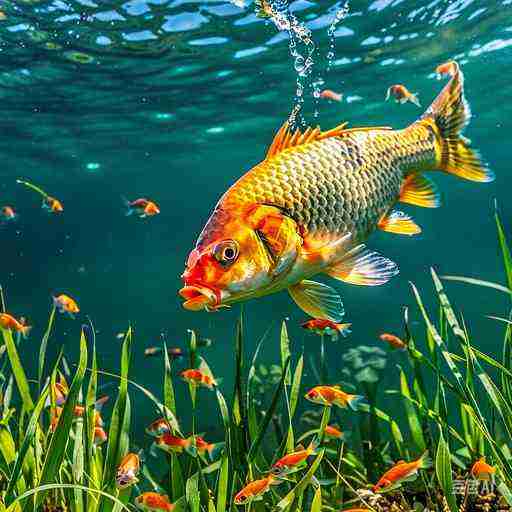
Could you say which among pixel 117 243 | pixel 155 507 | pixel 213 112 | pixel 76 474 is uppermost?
pixel 213 112

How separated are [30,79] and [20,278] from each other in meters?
Answer: 43.6

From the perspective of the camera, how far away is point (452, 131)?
2781 millimetres

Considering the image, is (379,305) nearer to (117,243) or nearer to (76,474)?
(117,243)

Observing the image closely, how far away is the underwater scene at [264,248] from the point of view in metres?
2.27

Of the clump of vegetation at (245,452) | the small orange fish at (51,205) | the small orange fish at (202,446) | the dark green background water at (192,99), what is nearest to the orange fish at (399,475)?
the clump of vegetation at (245,452)

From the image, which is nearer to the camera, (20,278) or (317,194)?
(317,194)

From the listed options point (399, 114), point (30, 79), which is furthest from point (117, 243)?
point (30, 79)

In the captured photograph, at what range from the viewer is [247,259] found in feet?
6.24

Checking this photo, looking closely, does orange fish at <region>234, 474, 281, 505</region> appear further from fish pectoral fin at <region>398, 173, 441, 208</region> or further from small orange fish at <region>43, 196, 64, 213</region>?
small orange fish at <region>43, 196, 64, 213</region>

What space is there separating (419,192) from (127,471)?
252 cm

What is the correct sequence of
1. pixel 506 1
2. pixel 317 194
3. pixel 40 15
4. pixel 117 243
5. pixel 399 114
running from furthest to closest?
pixel 117 243 → pixel 399 114 → pixel 506 1 → pixel 40 15 → pixel 317 194

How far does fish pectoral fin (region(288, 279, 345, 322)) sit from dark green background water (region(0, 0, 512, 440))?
12.7ft

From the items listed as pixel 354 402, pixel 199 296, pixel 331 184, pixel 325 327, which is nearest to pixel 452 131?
pixel 331 184

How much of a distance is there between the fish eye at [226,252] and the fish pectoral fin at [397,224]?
3.10 feet
